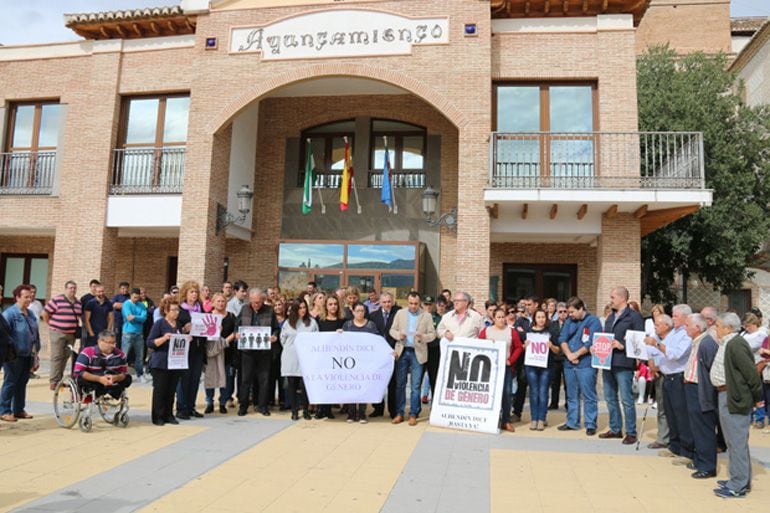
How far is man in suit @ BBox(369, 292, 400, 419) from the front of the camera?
29.2ft

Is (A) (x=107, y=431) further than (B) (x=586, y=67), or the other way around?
(B) (x=586, y=67)

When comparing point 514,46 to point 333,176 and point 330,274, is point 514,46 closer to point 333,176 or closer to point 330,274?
point 333,176

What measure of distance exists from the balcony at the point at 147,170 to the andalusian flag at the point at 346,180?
4.40 meters

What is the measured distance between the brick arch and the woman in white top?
7.32m

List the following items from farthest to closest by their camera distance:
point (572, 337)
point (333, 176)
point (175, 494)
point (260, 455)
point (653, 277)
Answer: point (653, 277), point (333, 176), point (572, 337), point (260, 455), point (175, 494)

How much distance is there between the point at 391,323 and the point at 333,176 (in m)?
9.43

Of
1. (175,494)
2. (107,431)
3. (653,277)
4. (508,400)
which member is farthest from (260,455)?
(653,277)

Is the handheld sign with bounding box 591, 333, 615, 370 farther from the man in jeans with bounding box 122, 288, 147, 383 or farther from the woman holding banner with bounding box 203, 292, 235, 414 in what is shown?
the man in jeans with bounding box 122, 288, 147, 383

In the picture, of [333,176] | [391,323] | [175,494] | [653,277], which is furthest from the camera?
[653,277]

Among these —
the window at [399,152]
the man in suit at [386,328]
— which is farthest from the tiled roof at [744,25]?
the man in suit at [386,328]

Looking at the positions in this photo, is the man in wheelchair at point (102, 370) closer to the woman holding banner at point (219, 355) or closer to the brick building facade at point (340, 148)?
the woman holding banner at point (219, 355)

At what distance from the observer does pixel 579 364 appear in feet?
27.0

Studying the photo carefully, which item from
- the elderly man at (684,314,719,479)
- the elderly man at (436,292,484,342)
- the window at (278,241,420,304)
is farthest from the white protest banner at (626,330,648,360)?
the window at (278,241,420,304)

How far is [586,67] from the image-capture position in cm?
1428
